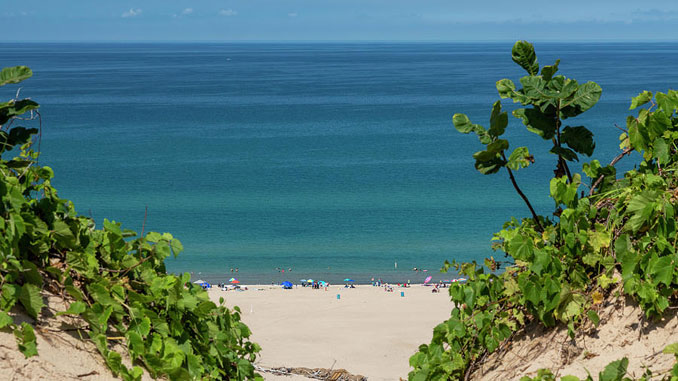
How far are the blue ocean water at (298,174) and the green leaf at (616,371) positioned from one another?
32921 mm

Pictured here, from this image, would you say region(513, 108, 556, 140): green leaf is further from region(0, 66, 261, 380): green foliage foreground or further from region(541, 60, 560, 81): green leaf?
region(0, 66, 261, 380): green foliage foreground

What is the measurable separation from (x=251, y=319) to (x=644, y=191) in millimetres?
25052

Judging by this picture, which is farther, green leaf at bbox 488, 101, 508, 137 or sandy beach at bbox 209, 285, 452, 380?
sandy beach at bbox 209, 285, 452, 380

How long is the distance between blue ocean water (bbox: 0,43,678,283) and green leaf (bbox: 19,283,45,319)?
32.9 metres

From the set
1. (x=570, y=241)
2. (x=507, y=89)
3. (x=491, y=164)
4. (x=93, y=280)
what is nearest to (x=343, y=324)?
(x=491, y=164)

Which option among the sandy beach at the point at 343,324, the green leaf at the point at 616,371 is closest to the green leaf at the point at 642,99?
the green leaf at the point at 616,371

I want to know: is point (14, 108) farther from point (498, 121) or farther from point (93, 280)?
point (498, 121)

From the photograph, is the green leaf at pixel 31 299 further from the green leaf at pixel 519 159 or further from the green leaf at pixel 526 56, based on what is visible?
the green leaf at pixel 526 56

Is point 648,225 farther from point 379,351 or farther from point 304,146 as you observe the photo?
point 304,146

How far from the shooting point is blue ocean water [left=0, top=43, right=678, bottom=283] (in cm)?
4156

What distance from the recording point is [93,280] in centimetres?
425

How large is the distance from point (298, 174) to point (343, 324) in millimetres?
33606

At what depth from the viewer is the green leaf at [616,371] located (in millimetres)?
3494

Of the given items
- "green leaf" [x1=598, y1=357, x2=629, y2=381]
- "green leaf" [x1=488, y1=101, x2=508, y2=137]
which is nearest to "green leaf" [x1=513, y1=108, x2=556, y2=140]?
"green leaf" [x1=488, y1=101, x2=508, y2=137]
